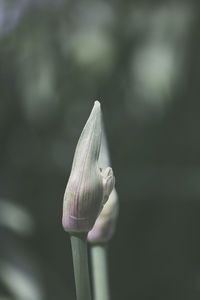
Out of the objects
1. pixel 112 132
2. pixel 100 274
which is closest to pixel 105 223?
pixel 100 274

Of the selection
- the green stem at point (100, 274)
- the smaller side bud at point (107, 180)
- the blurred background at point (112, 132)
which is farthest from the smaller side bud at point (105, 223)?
the blurred background at point (112, 132)

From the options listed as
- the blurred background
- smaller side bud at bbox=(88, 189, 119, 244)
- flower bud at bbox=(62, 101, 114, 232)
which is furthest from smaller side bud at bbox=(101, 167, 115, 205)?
the blurred background

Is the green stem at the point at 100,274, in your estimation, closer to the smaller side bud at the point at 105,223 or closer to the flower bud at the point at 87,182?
the smaller side bud at the point at 105,223

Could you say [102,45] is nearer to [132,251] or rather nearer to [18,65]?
[18,65]

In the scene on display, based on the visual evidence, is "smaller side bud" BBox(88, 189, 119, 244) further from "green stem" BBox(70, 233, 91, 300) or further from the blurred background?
the blurred background

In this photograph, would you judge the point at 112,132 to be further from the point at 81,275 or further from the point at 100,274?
the point at 81,275
